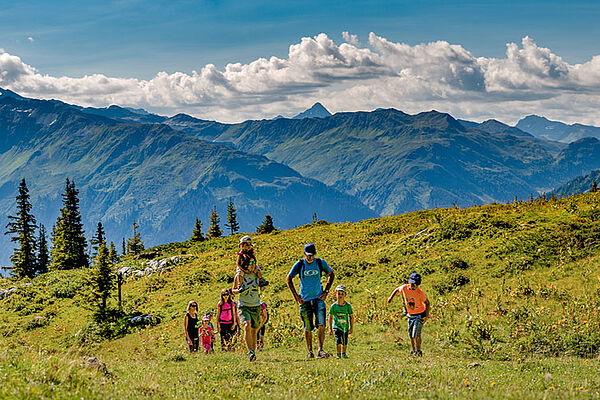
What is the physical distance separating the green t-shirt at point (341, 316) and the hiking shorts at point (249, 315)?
209cm

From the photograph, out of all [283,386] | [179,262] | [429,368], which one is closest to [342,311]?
[429,368]

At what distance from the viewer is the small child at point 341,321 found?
39.5ft

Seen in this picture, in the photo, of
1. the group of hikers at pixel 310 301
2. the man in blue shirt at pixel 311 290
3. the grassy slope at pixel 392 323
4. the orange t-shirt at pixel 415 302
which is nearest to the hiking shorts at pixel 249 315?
the group of hikers at pixel 310 301

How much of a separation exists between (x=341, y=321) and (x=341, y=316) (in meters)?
0.14

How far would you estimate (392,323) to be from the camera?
16641mm

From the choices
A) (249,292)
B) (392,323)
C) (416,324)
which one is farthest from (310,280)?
(392,323)

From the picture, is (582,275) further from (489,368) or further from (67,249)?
(67,249)

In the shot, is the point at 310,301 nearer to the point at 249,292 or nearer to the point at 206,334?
the point at 249,292

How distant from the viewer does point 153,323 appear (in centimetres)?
2430

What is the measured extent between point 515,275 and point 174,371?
1472 cm

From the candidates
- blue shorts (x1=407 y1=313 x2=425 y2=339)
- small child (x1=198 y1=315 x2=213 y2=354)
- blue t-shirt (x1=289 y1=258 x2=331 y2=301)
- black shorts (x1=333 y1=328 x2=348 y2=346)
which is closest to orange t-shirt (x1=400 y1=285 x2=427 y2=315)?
blue shorts (x1=407 y1=313 x2=425 y2=339)

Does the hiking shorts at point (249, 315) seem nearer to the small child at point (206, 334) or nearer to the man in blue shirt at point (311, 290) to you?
the man in blue shirt at point (311, 290)

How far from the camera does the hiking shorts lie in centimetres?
1154

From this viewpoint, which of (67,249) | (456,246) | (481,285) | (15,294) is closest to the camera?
(481,285)
